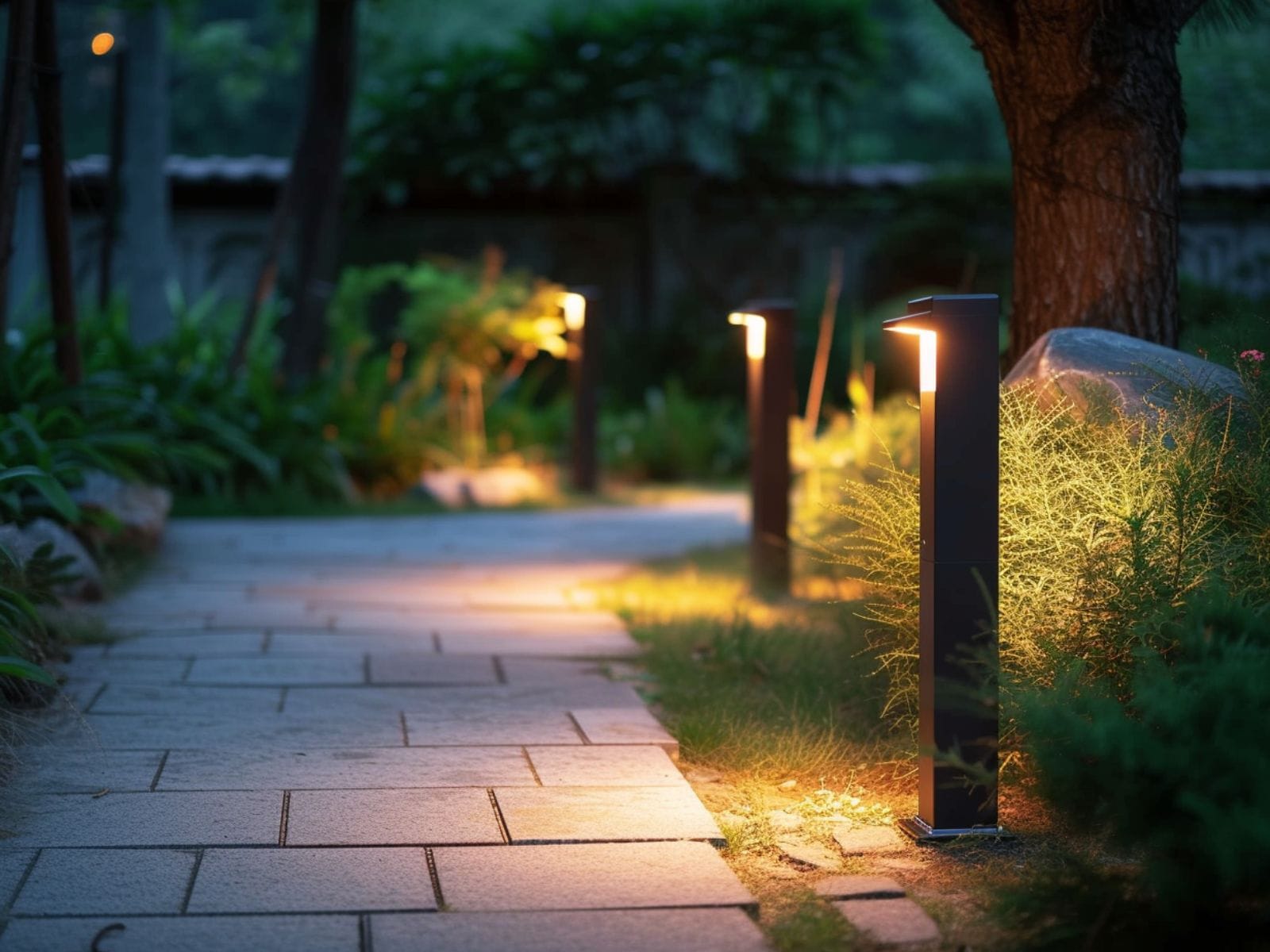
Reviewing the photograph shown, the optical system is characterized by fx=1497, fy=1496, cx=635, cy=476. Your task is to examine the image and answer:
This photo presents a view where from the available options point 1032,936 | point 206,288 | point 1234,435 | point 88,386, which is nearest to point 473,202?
point 206,288

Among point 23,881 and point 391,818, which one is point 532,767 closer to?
point 391,818

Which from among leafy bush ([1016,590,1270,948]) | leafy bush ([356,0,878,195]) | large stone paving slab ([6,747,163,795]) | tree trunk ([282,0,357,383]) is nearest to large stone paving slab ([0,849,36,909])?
large stone paving slab ([6,747,163,795])

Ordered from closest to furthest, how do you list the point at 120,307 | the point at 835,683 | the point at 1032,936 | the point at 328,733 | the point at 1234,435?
the point at 1032,936
the point at 1234,435
the point at 328,733
the point at 835,683
the point at 120,307

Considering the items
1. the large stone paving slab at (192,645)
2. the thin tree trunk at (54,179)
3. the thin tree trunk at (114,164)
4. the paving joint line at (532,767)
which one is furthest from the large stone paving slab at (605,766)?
the thin tree trunk at (114,164)

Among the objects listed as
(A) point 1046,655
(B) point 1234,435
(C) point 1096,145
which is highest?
(C) point 1096,145

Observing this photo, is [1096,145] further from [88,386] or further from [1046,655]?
[88,386]

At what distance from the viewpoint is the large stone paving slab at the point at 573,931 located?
2660mm

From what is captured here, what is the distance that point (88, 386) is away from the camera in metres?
6.72

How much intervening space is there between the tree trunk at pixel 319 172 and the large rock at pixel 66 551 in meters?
4.67

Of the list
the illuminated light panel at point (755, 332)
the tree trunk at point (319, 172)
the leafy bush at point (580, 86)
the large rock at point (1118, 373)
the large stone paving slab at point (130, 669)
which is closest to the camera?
the large rock at point (1118, 373)

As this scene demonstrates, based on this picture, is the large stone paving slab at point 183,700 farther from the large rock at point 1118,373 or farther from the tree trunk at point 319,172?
the tree trunk at point 319,172

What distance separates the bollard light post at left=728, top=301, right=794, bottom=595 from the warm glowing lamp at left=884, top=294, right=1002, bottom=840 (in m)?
3.03

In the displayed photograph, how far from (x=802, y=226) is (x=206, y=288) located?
595cm

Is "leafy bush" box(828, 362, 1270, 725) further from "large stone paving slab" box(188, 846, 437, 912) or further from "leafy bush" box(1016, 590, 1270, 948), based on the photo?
"large stone paving slab" box(188, 846, 437, 912)
